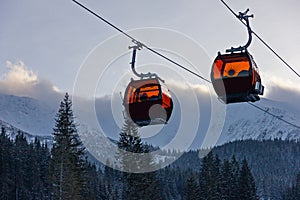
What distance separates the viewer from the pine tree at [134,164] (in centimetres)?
5159

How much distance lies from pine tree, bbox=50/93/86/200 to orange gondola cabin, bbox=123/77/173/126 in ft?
99.3

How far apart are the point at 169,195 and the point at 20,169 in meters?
46.0

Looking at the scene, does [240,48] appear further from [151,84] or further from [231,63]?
[151,84]

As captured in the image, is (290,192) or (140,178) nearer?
(140,178)

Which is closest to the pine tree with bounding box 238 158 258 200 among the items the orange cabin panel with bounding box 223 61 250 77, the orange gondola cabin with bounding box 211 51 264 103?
the orange gondola cabin with bounding box 211 51 264 103

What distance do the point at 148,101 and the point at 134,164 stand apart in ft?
122

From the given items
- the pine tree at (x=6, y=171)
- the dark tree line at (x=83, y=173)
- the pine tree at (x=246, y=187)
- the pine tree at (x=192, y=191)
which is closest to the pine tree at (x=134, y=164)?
the dark tree line at (x=83, y=173)

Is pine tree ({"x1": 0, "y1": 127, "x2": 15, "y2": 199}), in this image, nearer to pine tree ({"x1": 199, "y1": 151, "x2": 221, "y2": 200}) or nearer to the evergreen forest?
the evergreen forest

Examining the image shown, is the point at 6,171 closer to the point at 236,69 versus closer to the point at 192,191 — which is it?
the point at 192,191

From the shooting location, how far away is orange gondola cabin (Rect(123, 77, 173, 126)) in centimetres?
1606

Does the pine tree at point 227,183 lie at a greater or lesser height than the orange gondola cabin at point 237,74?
greater

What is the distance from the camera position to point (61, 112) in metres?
49.1

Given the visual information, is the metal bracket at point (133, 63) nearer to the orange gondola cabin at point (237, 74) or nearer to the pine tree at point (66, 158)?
the orange gondola cabin at point (237, 74)

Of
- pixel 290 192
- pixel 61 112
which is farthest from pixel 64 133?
pixel 290 192
